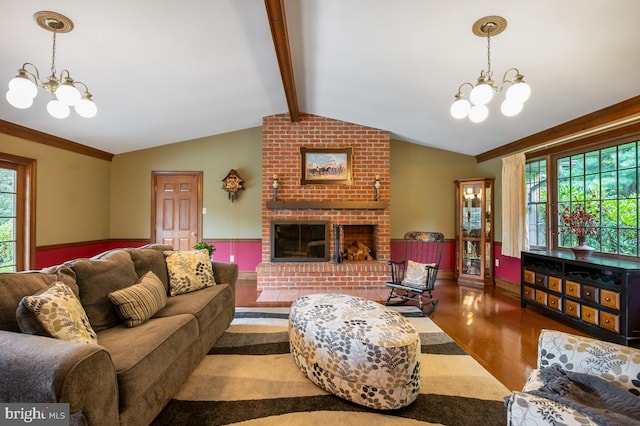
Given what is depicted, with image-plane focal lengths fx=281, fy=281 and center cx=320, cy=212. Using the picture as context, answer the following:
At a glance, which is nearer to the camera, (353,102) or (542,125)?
(542,125)

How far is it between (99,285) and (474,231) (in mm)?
5224

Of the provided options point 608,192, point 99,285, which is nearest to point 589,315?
point 608,192

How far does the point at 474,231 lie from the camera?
497 centimetres

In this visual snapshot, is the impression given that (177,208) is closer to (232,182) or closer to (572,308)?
(232,182)

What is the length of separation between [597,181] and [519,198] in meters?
0.92

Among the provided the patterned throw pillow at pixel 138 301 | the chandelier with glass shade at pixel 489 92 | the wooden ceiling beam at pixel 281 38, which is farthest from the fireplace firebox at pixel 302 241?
the chandelier with glass shade at pixel 489 92

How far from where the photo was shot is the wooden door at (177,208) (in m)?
5.22

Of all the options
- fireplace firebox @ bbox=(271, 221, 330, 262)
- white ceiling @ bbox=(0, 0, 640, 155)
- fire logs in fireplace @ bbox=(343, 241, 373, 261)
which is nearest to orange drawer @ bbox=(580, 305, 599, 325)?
white ceiling @ bbox=(0, 0, 640, 155)

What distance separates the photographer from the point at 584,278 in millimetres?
2945

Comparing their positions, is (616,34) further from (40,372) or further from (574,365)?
(40,372)

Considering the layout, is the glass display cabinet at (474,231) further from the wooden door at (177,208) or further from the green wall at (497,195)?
the wooden door at (177,208)

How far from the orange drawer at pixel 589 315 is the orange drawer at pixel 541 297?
1.49 ft

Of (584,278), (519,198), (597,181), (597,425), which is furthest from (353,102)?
(597,425)

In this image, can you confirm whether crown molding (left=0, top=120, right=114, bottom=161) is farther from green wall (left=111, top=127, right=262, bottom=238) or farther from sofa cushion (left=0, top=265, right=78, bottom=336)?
sofa cushion (left=0, top=265, right=78, bottom=336)
